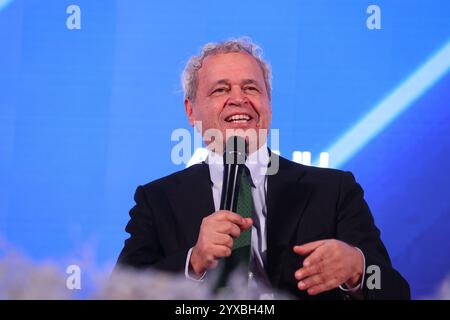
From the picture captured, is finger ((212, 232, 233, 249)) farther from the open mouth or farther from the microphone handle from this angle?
the open mouth

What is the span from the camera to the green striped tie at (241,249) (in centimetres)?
180

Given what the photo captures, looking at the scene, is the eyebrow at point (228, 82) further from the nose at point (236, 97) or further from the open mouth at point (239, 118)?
the open mouth at point (239, 118)

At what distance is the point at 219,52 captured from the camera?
2.22 metres

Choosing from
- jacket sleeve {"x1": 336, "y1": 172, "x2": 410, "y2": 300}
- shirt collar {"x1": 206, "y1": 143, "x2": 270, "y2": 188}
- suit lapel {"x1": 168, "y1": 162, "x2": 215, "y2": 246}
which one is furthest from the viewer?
shirt collar {"x1": 206, "y1": 143, "x2": 270, "y2": 188}

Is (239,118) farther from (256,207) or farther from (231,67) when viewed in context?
(256,207)

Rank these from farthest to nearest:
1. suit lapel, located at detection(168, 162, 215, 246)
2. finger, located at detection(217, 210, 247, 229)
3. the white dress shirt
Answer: suit lapel, located at detection(168, 162, 215, 246) < the white dress shirt < finger, located at detection(217, 210, 247, 229)

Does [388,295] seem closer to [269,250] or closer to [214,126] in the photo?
[269,250]

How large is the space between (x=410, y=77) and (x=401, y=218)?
0.56 m

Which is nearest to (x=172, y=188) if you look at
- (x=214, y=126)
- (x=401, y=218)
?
(x=214, y=126)

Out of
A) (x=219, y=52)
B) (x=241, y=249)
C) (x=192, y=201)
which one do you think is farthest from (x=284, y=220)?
(x=219, y=52)

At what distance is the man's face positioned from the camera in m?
2.11

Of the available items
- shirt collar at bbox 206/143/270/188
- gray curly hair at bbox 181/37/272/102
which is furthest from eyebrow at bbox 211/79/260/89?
shirt collar at bbox 206/143/270/188

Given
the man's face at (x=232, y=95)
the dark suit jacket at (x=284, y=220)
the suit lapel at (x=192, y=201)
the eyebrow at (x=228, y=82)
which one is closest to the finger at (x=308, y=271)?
the dark suit jacket at (x=284, y=220)

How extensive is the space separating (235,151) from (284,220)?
37 centimetres
